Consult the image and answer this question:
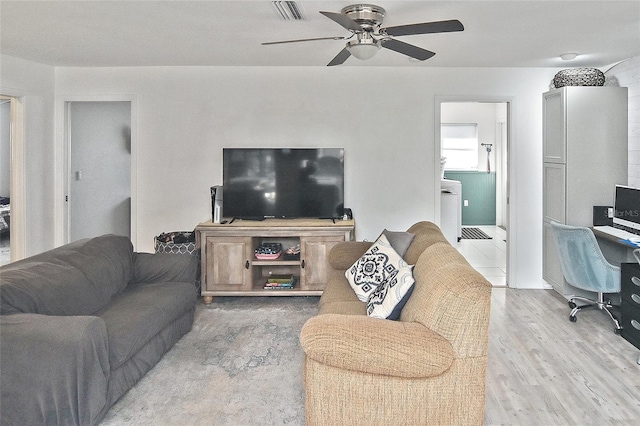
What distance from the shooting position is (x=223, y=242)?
4738 millimetres

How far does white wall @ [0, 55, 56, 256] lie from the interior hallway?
4962 millimetres

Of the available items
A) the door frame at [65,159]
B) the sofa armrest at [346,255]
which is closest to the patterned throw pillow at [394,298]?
the sofa armrest at [346,255]

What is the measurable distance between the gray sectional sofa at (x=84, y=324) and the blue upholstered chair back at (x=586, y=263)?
10.1ft

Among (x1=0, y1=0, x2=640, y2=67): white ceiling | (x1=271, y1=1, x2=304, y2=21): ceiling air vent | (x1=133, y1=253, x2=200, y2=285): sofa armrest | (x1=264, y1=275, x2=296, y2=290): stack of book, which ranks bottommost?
(x1=264, y1=275, x2=296, y2=290): stack of book

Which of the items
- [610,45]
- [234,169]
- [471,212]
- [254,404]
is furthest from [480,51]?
[471,212]

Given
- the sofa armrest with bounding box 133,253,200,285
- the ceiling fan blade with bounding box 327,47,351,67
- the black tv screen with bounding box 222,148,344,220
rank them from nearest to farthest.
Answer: the ceiling fan blade with bounding box 327,47,351,67, the sofa armrest with bounding box 133,253,200,285, the black tv screen with bounding box 222,148,344,220

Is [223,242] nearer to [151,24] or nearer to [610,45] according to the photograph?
[151,24]

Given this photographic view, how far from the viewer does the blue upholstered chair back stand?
153 inches

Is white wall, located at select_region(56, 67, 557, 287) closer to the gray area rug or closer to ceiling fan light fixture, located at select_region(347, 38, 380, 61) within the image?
the gray area rug

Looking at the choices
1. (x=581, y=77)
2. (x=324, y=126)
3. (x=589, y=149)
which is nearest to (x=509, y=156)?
(x=589, y=149)

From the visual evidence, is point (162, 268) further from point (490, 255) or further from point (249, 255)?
point (490, 255)

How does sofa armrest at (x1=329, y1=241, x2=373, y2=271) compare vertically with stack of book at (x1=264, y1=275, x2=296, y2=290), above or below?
above

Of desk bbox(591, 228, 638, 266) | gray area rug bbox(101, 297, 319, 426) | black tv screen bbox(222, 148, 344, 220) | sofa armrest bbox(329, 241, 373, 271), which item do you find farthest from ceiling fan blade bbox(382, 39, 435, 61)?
desk bbox(591, 228, 638, 266)

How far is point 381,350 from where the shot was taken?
6.92ft
